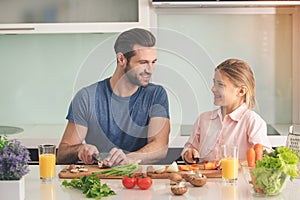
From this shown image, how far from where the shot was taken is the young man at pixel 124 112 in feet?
10.5

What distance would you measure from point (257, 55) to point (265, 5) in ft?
1.22

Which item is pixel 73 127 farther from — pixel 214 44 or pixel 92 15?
pixel 214 44

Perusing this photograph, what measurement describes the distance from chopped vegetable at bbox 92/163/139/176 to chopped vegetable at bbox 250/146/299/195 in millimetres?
553

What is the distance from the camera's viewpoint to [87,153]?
9.50 feet

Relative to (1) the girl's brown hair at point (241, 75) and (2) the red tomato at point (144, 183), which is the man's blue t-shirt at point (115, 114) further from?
(2) the red tomato at point (144, 183)

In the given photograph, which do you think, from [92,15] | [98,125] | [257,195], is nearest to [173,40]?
[92,15]

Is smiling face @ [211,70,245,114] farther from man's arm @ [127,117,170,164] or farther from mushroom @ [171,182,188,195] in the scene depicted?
mushroom @ [171,182,188,195]

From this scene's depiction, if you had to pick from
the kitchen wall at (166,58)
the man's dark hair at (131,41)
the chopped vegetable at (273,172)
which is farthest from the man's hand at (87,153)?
the kitchen wall at (166,58)

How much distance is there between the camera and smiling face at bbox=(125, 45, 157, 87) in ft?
10.5

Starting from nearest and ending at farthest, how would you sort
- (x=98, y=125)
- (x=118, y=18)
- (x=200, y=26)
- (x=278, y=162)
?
(x=278, y=162) < (x=98, y=125) < (x=118, y=18) < (x=200, y=26)

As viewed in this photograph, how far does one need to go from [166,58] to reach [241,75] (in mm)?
1152

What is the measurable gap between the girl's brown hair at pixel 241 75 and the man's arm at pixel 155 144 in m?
0.42

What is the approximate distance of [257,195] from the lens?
225cm

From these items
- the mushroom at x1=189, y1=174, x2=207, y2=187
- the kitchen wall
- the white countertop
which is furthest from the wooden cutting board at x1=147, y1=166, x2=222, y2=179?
the kitchen wall
